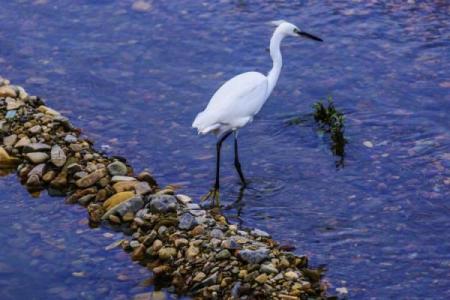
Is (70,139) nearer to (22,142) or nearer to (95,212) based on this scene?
(22,142)

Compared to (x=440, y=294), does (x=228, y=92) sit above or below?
above

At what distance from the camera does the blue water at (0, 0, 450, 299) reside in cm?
826

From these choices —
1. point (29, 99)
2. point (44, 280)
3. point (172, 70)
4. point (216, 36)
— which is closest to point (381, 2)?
point (216, 36)

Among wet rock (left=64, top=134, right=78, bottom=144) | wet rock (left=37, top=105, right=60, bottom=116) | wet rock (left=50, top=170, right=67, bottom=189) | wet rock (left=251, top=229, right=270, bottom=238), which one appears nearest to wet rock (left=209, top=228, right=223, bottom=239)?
wet rock (left=251, top=229, right=270, bottom=238)

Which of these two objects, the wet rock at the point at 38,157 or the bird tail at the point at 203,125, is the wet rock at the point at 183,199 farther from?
the wet rock at the point at 38,157

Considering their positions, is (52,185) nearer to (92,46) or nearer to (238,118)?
(238,118)

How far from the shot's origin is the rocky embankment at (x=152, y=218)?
7.60 m

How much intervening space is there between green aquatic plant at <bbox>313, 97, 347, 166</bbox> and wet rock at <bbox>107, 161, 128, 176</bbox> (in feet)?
7.09

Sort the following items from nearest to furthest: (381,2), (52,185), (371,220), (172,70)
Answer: (371,220) → (52,185) → (172,70) → (381,2)

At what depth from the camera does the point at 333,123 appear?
10289 millimetres

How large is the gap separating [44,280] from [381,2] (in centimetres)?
698

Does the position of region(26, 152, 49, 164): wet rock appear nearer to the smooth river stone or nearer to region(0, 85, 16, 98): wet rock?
the smooth river stone

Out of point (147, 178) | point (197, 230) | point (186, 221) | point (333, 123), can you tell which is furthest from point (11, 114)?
point (333, 123)

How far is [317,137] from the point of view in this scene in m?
10.3
